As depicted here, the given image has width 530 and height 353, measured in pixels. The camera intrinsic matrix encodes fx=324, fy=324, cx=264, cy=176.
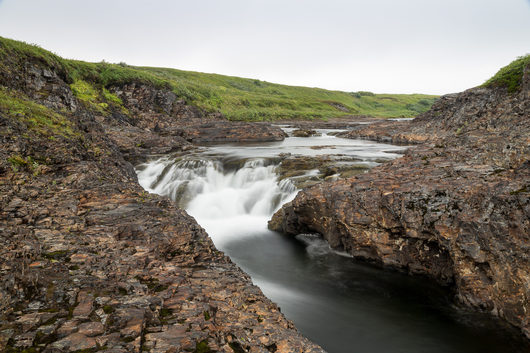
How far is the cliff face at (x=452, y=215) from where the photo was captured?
266 inches

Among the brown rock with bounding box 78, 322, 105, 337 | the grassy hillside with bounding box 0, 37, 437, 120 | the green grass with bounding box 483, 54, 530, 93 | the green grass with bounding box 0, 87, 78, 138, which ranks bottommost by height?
the brown rock with bounding box 78, 322, 105, 337

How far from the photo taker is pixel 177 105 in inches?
1645

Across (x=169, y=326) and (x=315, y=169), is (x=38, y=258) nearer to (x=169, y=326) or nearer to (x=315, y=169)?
(x=169, y=326)

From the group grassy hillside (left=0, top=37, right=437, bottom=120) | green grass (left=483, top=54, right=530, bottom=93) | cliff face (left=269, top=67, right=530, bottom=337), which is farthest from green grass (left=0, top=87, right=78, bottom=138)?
green grass (left=483, top=54, right=530, bottom=93)

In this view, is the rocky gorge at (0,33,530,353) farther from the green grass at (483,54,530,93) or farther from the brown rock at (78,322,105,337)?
the green grass at (483,54,530,93)

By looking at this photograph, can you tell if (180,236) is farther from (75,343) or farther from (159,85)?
(159,85)

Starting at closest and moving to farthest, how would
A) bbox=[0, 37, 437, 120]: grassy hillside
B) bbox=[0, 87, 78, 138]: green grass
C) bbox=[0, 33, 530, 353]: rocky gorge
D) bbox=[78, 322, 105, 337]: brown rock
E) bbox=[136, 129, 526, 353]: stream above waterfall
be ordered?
bbox=[78, 322, 105, 337]: brown rock
bbox=[0, 33, 530, 353]: rocky gorge
bbox=[136, 129, 526, 353]: stream above waterfall
bbox=[0, 87, 78, 138]: green grass
bbox=[0, 37, 437, 120]: grassy hillside

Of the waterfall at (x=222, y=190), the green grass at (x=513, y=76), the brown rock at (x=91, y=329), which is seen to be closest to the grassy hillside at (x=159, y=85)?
the waterfall at (x=222, y=190)

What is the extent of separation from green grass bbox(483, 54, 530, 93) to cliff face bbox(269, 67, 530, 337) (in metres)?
2.10

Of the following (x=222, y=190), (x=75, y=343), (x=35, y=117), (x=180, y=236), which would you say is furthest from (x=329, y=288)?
(x=222, y=190)

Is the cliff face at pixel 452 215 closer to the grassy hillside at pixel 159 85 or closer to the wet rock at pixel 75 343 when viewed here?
the wet rock at pixel 75 343

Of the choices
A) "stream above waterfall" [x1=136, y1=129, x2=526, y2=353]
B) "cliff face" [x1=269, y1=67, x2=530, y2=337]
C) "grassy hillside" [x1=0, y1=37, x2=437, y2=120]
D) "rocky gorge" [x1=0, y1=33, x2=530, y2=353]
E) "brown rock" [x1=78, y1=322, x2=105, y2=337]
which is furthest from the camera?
"grassy hillside" [x1=0, y1=37, x2=437, y2=120]

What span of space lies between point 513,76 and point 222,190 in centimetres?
1598

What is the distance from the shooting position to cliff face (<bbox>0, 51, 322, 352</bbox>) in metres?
3.68
